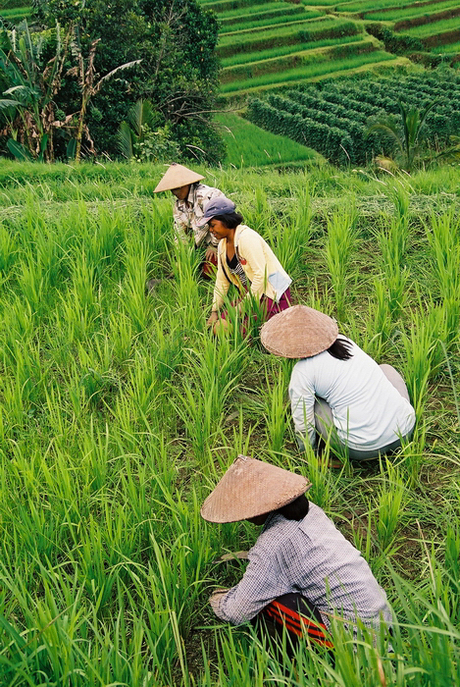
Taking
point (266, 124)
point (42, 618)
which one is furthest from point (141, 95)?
point (42, 618)

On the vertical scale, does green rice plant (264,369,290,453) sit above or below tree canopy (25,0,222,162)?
below

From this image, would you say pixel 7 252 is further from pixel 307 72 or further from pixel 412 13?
pixel 412 13

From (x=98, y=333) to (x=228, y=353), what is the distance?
2.29 feet

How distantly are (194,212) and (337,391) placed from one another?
6.25ft

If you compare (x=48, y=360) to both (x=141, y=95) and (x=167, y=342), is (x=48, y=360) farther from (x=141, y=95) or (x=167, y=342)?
(x=141, y=95)

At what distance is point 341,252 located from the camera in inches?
139

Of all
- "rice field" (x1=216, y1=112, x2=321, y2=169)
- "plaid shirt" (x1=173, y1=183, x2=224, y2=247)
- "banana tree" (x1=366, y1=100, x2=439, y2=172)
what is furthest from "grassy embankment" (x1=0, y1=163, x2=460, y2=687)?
"rice field" (x1=216, y1=112, x2=321, y2=169)

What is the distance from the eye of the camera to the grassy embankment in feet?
4.98

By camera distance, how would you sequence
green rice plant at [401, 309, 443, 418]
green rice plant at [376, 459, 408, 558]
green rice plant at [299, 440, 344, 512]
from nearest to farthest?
green rice plant at [376, 459, 408, 558] < green rice plant at [299, 440, 344, 512] < green rice plant at [401, 309, 443, 418]

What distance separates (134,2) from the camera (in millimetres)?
11375

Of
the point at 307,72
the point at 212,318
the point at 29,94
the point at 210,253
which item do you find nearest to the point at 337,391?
the point at 212,318

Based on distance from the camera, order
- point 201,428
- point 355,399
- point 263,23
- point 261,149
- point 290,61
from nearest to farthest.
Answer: point 355,399, point 201,428, point 261,149, point 290,61, point 263,23

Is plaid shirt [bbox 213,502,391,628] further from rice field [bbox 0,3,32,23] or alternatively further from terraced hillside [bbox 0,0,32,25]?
terraced hillside [bbox 0,0,32,25]

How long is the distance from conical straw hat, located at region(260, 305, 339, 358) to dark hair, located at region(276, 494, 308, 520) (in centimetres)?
67
